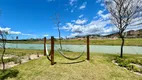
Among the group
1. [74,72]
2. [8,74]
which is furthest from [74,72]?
[8,74]

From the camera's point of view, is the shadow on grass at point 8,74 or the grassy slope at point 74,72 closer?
the grassy slope at point 74,72

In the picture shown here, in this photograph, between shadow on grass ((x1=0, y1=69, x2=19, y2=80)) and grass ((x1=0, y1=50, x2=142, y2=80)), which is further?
shadow on grass ((x1=0, y1=69, x2=19, y2=80))

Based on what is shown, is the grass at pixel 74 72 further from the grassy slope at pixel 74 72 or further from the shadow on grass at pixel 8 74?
the shadow on grass at pixel 8 74

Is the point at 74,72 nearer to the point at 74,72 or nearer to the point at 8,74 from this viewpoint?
the point at 74,72

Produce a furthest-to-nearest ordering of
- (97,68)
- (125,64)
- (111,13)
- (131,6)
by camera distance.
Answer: (111,13), (131,6), (125,64), (97,68)

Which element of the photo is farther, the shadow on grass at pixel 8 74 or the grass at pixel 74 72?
the shadow on grass at pixel 8 74

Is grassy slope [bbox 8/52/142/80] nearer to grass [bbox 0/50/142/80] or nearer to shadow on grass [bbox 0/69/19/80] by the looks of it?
grass [bbox 0/50/142/80]

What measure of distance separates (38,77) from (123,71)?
421 cm

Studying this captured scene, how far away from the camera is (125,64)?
7918 mm

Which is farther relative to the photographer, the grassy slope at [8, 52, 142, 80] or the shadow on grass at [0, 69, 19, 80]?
the shadow on grass at [0, 69, 19, 80]

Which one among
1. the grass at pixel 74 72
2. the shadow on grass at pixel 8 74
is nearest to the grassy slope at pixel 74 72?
the grass at pixel 74 72

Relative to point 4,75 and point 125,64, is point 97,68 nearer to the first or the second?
point 125,64

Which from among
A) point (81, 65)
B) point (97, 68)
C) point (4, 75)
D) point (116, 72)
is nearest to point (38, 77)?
point (4, 75)

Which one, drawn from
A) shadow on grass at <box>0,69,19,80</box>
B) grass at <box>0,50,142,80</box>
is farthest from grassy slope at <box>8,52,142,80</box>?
shadow on grass at <box>0,69,19,80</box>
